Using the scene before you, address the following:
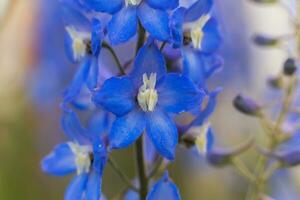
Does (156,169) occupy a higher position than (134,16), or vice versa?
(134,16)

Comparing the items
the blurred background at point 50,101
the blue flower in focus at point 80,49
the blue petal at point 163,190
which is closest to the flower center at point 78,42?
the blue flower in focus at point 80,49

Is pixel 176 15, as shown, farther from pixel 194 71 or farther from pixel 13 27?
pixel 13 27

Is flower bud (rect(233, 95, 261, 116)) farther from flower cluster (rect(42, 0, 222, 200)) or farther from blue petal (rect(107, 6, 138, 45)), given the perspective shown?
blue petal (rect(107, 6, 138, 45))

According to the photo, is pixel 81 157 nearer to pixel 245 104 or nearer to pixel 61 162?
pixel 61 162

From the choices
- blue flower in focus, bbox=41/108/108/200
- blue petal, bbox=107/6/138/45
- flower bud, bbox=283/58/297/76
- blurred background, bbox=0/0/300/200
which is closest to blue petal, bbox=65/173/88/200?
blue flower in focus, bbox=41/108/108/200

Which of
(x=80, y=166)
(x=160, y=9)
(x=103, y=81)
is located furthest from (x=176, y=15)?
(x=80, y=166)

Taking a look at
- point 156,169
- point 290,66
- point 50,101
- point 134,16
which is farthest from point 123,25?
point 50,101
